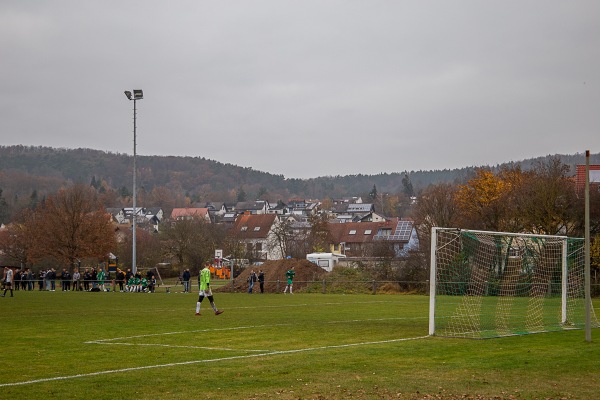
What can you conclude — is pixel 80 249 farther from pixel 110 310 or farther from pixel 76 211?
pixel 110 310

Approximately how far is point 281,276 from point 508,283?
32581mm

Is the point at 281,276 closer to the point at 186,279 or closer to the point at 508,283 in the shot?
the point at 186,279

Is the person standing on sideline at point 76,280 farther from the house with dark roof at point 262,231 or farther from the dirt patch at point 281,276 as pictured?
the house with dark roof at point 262,231

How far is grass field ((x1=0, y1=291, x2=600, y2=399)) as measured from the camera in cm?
1305

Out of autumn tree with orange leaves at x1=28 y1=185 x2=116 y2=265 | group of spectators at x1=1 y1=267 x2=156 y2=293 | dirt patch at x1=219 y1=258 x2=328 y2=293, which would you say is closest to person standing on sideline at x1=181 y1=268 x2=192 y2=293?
group of spectators at x1=1 y1=267 x2=156 y2=293

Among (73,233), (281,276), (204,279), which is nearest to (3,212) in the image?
(73,233)

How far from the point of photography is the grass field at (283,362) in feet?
42.8

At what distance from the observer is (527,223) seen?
62375 mm

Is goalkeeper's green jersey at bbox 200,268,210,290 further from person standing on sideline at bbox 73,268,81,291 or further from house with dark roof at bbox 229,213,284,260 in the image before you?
house with dark roof at bbox 229,213,284,260

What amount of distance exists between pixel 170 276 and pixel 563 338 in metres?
74.3

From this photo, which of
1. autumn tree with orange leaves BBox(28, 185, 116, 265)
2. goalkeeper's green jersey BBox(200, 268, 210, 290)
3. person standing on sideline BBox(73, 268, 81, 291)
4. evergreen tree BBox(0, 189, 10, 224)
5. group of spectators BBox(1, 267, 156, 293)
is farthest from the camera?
evergreen tree BBox(0, 189, 10, 224)

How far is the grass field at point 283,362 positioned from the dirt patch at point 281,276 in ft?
115

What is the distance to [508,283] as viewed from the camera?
3325 cm

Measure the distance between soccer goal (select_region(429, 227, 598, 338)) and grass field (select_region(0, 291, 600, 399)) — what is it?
92.1 inches
